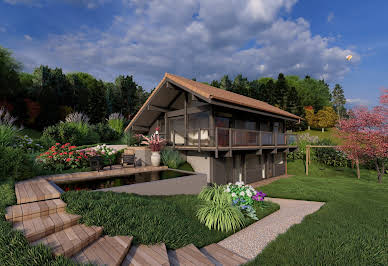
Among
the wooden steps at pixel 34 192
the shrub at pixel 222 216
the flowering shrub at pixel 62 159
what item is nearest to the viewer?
the wooden steps at pixel 34 192

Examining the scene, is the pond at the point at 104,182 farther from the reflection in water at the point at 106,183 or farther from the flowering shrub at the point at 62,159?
the flowering shrub at the point at 62,159

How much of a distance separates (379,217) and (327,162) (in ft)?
45.7

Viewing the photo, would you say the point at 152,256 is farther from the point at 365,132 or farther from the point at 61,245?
the point at 365,132

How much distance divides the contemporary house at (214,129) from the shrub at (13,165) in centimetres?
632

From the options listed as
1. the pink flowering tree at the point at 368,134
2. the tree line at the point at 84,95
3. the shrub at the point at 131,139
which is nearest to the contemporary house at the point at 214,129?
the shrub at the point at 131,139

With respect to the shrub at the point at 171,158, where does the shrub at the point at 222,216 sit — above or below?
below

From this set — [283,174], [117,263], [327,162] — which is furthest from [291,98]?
[117,263]

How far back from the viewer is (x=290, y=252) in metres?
3.63

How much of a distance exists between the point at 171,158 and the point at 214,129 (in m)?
2.78

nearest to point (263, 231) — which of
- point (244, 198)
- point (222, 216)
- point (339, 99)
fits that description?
point (222, 216)

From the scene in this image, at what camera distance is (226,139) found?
974 cm

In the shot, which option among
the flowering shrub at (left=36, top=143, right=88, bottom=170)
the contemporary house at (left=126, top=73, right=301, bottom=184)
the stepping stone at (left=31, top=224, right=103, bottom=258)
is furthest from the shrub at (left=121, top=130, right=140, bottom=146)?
the stepping stone at (left=31, top=224, right=103, bottom=258)

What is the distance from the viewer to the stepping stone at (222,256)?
3532mm

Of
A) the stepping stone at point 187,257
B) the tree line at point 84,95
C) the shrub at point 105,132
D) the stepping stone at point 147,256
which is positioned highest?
the tree line at point 84,95
